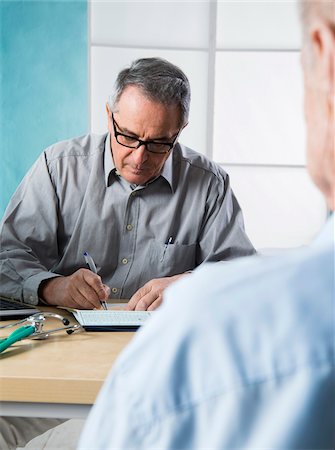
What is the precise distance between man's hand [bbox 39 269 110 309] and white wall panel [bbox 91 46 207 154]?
3.17 meters

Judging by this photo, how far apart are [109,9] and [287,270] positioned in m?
4.56

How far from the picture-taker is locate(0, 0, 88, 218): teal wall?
4.43 metres

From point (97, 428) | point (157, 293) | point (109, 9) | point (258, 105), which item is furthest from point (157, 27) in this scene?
point (97, 428)

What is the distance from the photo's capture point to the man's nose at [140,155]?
6.50ft

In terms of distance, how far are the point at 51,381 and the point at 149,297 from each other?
1.61ft

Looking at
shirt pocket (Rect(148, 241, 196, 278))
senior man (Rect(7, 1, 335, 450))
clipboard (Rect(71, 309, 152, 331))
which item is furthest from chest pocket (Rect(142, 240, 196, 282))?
senior man (Rect(7, 1, 335, 450))

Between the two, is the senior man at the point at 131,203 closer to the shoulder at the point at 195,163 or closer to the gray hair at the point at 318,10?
the shoulder at the point at 195,163

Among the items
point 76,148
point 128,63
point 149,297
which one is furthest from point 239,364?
point 128,63

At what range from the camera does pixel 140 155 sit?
198 cm

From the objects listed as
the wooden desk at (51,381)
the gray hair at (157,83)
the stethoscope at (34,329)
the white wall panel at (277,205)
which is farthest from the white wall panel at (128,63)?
the wooden desk at (51,381)

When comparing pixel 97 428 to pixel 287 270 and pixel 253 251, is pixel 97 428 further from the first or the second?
pixel 253 251

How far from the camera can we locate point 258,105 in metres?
4.82

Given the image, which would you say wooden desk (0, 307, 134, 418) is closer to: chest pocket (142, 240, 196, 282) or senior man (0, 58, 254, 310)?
senior man (0, 58, 254, 310)

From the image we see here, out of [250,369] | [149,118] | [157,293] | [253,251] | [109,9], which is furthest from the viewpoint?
[109,9]
